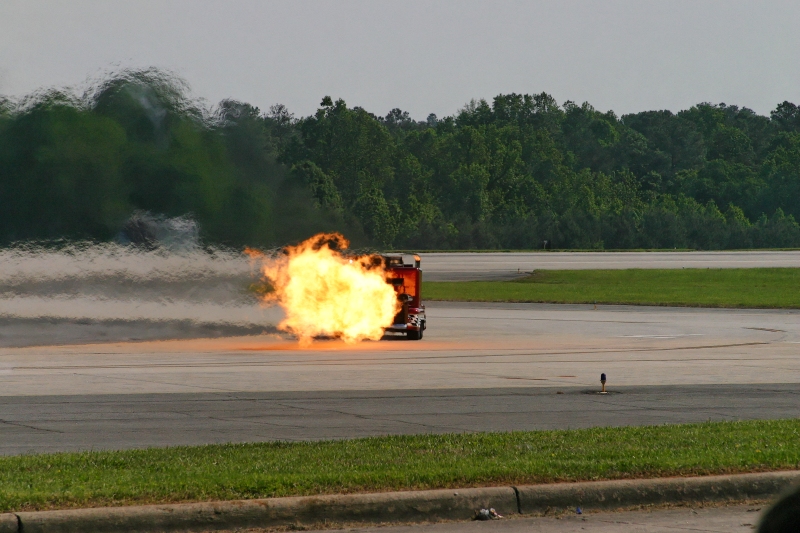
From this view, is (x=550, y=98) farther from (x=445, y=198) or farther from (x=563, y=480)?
(x=563, y=480)

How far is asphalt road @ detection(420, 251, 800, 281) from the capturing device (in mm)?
75788

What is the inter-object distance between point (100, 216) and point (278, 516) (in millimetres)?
20674

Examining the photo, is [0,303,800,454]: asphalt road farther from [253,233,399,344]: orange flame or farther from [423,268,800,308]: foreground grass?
[423,268,800,308]: foreground grass

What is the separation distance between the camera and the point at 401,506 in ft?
28.1

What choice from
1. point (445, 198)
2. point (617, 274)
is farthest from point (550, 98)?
point (617, 274)

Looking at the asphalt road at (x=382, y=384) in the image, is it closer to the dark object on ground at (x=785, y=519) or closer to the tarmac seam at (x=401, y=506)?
the tarmac seam at (x=401, y=506)

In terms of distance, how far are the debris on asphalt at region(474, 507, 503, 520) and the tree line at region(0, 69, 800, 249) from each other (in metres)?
20.4

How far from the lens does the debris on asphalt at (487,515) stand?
8.68m

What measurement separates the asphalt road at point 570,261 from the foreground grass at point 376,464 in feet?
186

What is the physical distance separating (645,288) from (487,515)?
170 feet

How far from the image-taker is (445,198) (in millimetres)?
120625

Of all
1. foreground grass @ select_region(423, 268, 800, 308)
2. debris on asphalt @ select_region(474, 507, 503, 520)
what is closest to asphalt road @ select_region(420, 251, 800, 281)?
foreground grass @ select_region(423, 268, 800, 308)

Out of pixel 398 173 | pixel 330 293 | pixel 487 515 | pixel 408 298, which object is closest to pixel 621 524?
pixel 487 515

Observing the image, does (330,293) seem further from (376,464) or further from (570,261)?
(570,261)
